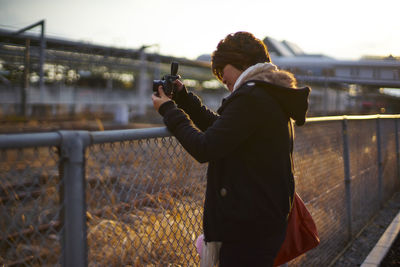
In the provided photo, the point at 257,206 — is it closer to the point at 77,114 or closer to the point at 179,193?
the point at 179,193

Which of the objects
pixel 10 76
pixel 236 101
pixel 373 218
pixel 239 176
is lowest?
pixel 373 218

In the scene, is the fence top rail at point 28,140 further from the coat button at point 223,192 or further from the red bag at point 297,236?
the red bag at point 297,236

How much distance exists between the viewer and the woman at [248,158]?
5.28 feet

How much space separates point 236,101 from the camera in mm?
1628

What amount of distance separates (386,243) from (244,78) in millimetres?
3412

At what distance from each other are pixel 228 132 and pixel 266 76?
35cm

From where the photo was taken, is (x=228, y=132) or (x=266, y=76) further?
(x=266, y=76)

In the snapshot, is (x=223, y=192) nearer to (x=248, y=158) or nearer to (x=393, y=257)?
(x=248, y=158)

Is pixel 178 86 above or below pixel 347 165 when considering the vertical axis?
above

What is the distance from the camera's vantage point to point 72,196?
4.30ft

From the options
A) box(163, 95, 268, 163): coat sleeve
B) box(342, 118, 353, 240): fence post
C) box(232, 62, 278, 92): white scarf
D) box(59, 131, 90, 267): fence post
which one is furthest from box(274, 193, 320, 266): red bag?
box(342, 118, 353, 240): fence post

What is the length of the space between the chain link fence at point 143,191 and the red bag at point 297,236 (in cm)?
59

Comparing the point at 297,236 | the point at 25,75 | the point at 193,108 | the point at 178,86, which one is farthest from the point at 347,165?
the point at 25,75

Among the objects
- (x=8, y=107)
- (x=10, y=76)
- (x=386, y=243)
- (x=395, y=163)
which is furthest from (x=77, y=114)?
(x=386, y=243)
